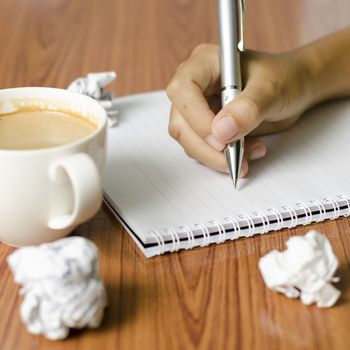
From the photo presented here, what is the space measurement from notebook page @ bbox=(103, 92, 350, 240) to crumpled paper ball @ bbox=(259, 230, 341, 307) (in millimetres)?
114

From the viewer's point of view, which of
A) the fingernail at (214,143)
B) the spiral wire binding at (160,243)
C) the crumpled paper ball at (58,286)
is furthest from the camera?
the fingernail at (214,143)

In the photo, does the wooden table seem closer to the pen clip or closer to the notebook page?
the notebook page

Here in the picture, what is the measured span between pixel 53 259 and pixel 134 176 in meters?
0.25

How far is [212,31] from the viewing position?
123cm

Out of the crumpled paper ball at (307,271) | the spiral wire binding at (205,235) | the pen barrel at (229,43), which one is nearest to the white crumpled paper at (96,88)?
the pen barrel at (229,43)

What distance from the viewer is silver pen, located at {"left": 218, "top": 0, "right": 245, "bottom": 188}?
754mm

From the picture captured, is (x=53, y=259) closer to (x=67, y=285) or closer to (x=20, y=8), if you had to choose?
(x=67, y=285)

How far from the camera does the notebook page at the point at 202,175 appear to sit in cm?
68

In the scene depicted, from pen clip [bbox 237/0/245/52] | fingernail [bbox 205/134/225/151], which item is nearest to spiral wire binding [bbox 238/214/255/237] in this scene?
fingernail [bbox 205/134/225/151]

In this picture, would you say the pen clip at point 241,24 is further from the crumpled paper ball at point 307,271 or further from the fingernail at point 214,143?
the crumpled paper ball at point 307,271

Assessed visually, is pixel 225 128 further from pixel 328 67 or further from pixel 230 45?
pixel 328 67

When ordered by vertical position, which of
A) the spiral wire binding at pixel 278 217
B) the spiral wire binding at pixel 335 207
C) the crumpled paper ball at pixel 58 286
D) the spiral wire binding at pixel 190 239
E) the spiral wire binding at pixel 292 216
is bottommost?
the spiral wire binding at pixel 335 207

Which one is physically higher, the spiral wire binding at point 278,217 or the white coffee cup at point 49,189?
the white coffee cup at point 49,189

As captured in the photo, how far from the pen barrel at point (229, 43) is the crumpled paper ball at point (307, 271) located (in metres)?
0.25
